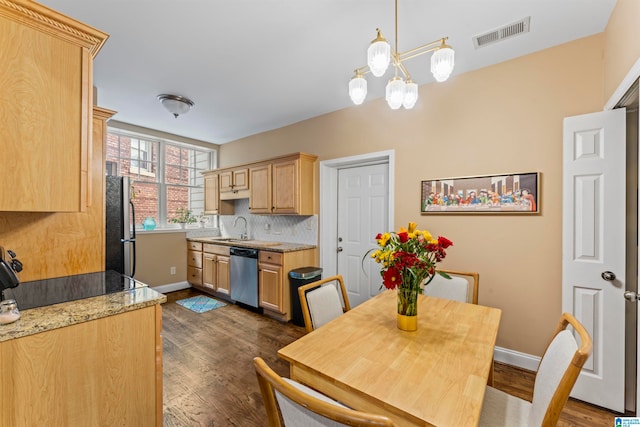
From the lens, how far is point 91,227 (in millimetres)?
2068

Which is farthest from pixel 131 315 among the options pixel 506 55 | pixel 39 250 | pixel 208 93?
pixel 506 55

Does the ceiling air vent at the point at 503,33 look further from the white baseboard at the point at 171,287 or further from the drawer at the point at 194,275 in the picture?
the white baseboard at the point at 171,287

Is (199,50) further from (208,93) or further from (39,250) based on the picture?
(39,250)

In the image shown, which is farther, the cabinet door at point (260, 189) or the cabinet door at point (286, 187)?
the cabinet door at point (260, 189)

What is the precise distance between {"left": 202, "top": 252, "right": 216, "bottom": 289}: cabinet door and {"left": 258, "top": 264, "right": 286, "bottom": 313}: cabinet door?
43.0 inches

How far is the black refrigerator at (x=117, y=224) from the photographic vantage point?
8.77ft

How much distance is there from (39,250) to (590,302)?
384cm

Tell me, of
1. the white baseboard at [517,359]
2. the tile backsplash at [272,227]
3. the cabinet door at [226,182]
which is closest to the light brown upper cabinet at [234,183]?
the cabinet door at [226,182]

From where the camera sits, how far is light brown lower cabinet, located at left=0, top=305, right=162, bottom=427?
3.68ft

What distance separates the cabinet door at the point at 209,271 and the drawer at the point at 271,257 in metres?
Answer: 1.13

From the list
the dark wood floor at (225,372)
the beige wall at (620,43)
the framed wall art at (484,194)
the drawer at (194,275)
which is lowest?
the dark wood floor at (225,372)

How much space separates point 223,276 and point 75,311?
301 centimetres

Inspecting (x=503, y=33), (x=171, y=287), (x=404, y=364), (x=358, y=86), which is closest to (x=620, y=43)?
(x=503, y=33)

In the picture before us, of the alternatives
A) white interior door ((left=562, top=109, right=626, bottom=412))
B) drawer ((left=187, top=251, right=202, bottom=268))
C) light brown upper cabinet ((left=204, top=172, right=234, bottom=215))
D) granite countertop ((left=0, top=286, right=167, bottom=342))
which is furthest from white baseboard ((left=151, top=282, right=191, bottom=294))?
white interior door ((left=562, top=109, right=626, bottom=412))
